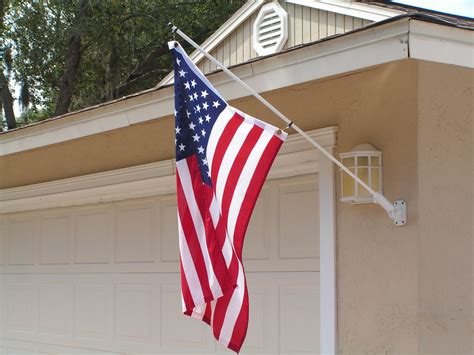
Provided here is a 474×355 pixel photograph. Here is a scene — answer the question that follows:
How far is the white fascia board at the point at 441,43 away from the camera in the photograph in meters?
4.37

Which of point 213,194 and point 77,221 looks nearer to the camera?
point 213,194

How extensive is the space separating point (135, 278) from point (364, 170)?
3.24 meters

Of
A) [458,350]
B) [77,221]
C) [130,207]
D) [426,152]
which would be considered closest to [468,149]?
[426,152]

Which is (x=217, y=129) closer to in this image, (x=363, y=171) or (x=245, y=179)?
(x=245, y=179)

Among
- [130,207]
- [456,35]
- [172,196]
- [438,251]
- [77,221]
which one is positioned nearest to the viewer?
[456,35]

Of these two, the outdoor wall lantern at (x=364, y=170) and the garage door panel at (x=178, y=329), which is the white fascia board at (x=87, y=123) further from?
the outdoor wall lantern at (x=364, y=170)

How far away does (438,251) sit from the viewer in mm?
5051

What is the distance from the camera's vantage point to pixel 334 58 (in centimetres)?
483

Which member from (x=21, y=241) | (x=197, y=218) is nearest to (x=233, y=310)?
(x=197, y=218)

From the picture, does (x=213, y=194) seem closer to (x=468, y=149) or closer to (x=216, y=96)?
(x=216, y=96)

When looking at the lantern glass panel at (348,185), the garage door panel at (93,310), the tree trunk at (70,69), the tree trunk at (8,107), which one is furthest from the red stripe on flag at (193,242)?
the tree trunk at (8,107)

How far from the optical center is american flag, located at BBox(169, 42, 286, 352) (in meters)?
4.62

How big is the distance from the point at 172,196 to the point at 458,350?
312 centimetres

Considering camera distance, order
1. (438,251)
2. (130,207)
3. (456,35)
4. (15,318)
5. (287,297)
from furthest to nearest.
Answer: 1. (15,318)
2. (130,207)
3. (287,297)
4. (438,251)
5. (456,35)
